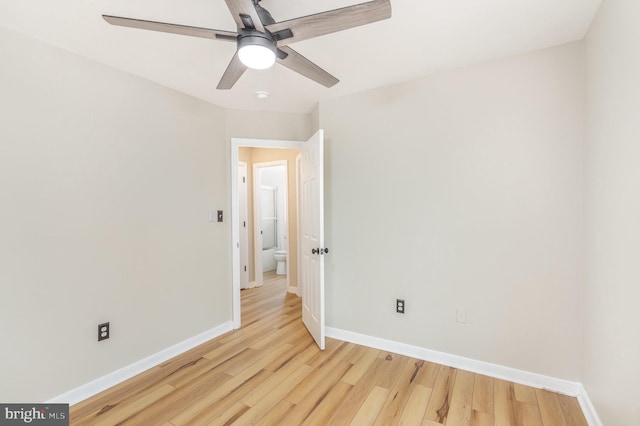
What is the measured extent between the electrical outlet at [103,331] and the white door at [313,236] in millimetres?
1682

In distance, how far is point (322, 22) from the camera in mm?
1280

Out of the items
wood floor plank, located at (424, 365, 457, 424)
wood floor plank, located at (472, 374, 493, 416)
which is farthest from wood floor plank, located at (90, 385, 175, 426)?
wood floor plank, located at (472, 374, 493, 416)

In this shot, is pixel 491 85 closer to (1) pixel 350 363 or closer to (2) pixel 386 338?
(2) pixel 386 338

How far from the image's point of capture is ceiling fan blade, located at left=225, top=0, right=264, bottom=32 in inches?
44.7

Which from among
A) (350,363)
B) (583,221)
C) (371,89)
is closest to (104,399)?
(350,363)

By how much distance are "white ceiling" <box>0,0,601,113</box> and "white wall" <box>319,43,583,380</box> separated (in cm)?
25

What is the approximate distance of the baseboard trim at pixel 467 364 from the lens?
80.7 inches

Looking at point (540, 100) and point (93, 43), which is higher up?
point (93, 43)

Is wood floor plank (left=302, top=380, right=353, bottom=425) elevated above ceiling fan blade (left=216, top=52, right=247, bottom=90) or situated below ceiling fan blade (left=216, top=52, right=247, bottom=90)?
below

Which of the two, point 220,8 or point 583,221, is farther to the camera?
point 583,221

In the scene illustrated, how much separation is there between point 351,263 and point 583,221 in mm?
1786

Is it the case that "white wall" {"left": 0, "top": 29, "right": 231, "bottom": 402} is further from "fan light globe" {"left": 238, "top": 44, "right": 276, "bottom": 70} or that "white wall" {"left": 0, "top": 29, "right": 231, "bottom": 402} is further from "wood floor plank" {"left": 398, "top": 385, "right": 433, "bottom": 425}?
"wood floor plank" {"left": 398, "top": 385, "right": 433, "bottom": 425}

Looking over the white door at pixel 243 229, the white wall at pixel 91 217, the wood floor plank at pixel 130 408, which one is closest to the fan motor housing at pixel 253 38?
the white wall at pixel 91 217

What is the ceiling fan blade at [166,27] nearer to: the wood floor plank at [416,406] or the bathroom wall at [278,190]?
the wood floor plank at [416,406]
